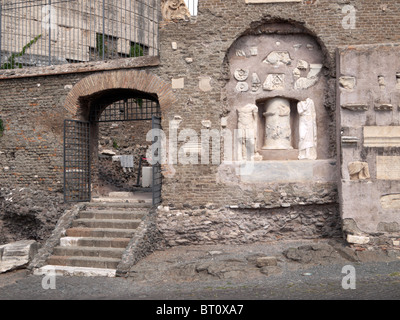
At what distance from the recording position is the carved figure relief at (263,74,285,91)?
8.04 meters

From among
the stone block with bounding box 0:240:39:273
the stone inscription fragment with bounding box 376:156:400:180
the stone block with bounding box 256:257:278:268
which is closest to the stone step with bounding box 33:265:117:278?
the stone block with bounding box 0:240:39:273

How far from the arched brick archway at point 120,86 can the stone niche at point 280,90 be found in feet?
4.33

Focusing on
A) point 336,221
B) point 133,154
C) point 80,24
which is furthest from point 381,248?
point 80,24

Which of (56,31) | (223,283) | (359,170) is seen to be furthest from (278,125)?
(56,31)

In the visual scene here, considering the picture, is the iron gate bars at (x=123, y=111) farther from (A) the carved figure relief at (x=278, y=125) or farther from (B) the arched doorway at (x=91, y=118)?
(A) the carved figure relief at (x=278, y=125)

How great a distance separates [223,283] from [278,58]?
4.63 m

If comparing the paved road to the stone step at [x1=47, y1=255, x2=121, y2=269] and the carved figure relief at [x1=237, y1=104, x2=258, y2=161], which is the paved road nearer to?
the stone step at [x1=47, y1=255, x2=121, y2=269]

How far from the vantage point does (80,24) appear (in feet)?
45.4

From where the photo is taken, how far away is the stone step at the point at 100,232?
7.41 metres

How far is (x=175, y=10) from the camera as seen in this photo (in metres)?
7.91

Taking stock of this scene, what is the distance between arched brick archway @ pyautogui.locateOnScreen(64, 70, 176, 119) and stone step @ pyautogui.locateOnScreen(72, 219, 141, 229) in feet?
7.50

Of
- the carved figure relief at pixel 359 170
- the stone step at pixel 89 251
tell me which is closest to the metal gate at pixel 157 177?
the stone step at pixel 89 251
